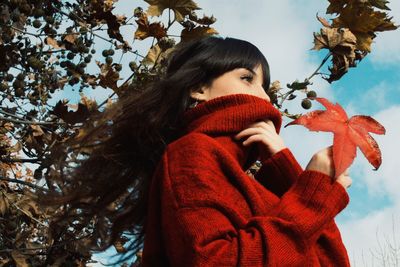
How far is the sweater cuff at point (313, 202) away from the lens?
1607 millimetres

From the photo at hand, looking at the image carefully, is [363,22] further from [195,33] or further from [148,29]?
[148,29]

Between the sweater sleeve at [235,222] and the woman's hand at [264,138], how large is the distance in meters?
0.16

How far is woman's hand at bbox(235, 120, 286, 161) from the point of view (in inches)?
73.9

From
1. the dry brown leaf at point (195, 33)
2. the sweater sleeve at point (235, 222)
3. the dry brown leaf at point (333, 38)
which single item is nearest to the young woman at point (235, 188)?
the sweater sleeve at point (235, 222)

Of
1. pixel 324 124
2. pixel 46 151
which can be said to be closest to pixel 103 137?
pixel 324 124

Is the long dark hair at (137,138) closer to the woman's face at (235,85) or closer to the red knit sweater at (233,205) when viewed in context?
the woman's face at (235,85)

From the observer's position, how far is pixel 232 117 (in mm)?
1875

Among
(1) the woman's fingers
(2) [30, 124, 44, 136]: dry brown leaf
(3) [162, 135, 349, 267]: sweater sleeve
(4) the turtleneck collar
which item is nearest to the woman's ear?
(4) the turtleneck collar

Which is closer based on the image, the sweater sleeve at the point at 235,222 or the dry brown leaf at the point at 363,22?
the sweater sleeve at the point at 235,222

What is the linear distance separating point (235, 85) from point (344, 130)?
41cm

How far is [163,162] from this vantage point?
1.81 metres

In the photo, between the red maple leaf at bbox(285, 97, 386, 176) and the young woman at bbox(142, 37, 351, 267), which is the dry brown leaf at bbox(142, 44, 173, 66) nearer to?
the young woman at bbox(142, 37, 351, 267)

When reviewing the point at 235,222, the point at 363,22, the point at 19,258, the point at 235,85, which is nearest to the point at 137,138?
the point at 235,85

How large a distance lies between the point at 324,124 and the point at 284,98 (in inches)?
45.8
